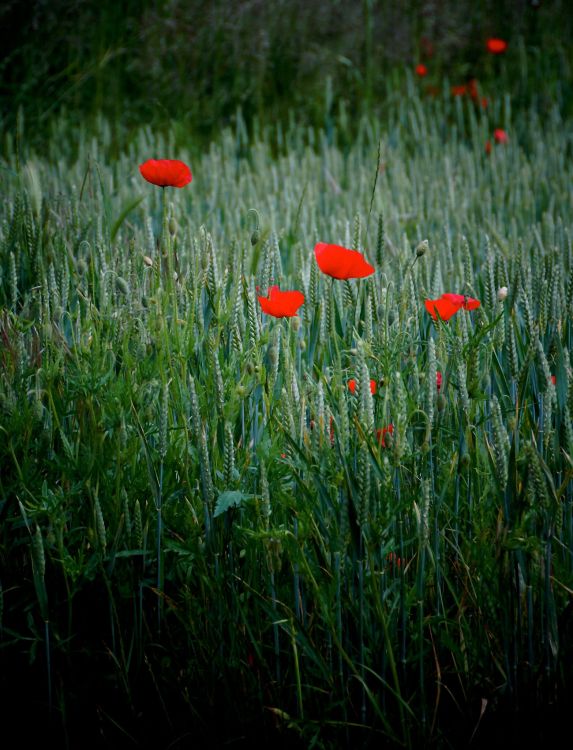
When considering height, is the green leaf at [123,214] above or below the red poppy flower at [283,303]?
above

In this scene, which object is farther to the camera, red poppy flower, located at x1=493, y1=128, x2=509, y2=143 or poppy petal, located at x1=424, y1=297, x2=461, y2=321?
red poppy flower, located at x1=493, y1=128, x2=509, y2=143

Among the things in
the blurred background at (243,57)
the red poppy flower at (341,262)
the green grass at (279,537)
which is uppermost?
the blurred background at (243,57)

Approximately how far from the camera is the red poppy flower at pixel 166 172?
5.50ft

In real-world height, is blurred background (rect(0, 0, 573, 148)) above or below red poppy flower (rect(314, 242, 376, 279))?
above

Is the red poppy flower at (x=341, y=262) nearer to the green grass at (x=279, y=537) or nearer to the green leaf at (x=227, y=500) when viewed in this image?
the green grass at (x=279, y=537)

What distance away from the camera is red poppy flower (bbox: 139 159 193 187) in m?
1.68

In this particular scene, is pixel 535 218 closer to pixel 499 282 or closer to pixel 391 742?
pixel 499 282

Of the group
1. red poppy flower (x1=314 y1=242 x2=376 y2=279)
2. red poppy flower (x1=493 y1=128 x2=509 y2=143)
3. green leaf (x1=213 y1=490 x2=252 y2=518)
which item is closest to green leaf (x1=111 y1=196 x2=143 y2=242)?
red poppy flower (x1=314 y1=242 x2=376 y2=279)

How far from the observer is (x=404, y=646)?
111 cm

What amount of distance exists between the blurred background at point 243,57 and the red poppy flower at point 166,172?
7.39ft

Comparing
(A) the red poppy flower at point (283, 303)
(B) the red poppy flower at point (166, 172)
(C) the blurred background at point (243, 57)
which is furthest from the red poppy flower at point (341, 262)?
(C) the blurred background at point (243, 57)

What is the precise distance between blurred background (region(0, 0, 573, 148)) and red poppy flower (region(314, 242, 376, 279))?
266 centimetres

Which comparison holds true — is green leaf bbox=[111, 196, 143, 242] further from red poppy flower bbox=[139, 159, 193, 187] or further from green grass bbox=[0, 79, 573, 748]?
green grass bbox=[0, 79, 573, 748]

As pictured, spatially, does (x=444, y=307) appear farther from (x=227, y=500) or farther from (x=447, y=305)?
(x=227, y=500)
